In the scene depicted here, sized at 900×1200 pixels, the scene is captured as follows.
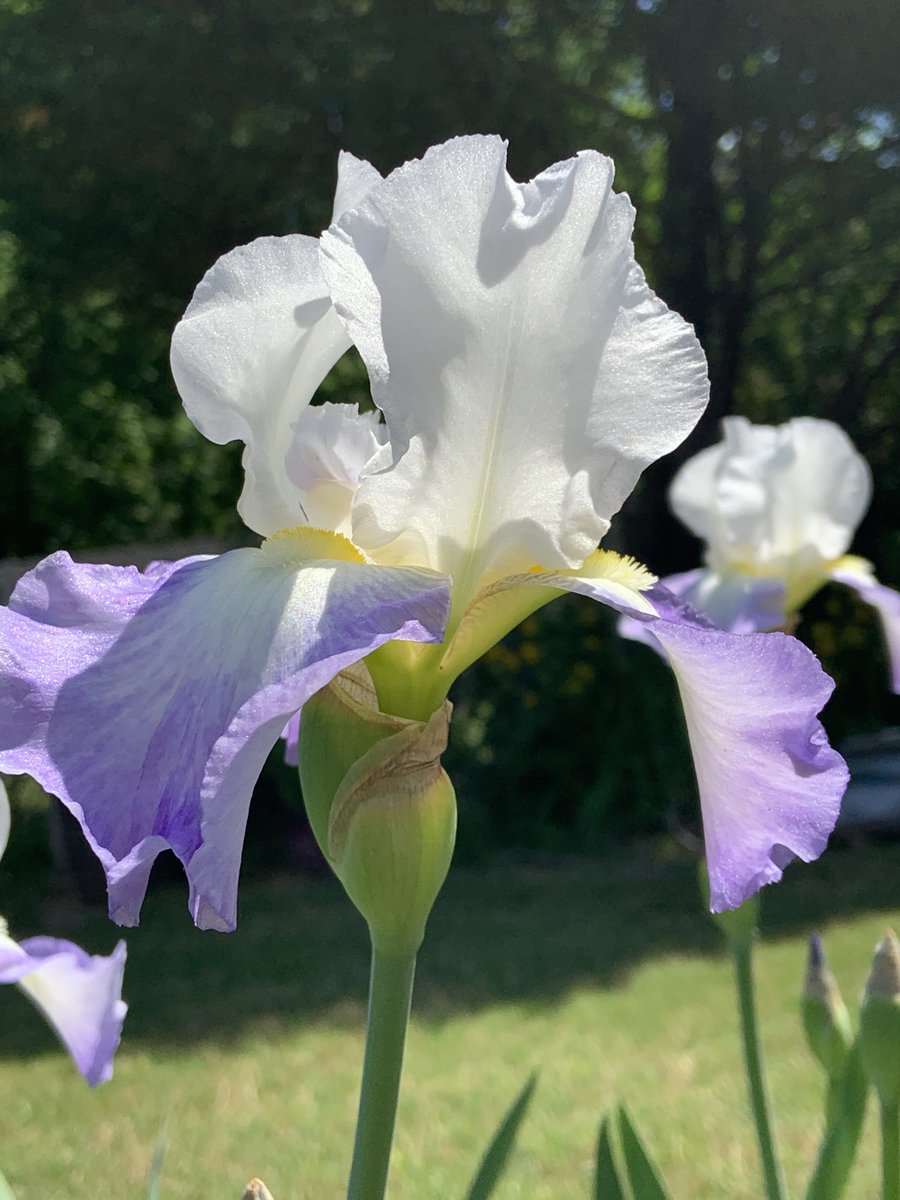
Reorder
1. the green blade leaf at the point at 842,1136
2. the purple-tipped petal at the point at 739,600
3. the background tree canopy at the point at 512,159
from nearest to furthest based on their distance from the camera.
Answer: the green blade leaf at the point at 842,1136
the purple-tipped petal at the point at 739,600
the background tree canopy at the point at 512,159

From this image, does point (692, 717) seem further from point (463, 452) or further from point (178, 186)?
point (178, 186)

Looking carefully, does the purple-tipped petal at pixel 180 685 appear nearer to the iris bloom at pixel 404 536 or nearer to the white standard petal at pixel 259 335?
the iris bloom at pixel 404 536

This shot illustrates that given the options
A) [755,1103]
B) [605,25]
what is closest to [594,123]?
[605,25]

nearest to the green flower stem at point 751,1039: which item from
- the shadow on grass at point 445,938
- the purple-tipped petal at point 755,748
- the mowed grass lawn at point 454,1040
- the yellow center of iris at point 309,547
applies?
the purple-tipped petal at point 755,748

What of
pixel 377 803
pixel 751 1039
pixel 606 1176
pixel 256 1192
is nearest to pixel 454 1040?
pixel 751 1039

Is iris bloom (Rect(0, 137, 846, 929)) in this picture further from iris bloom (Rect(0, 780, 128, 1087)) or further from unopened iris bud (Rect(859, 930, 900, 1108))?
unopened iris bud (Rect(859, 930, 900, 1108))

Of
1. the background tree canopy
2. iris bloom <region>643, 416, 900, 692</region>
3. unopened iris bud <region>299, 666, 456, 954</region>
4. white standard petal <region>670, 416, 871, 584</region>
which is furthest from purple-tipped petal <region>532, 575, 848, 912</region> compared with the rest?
the background tree canopy

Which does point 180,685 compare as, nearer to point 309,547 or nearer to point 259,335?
point 309,547
